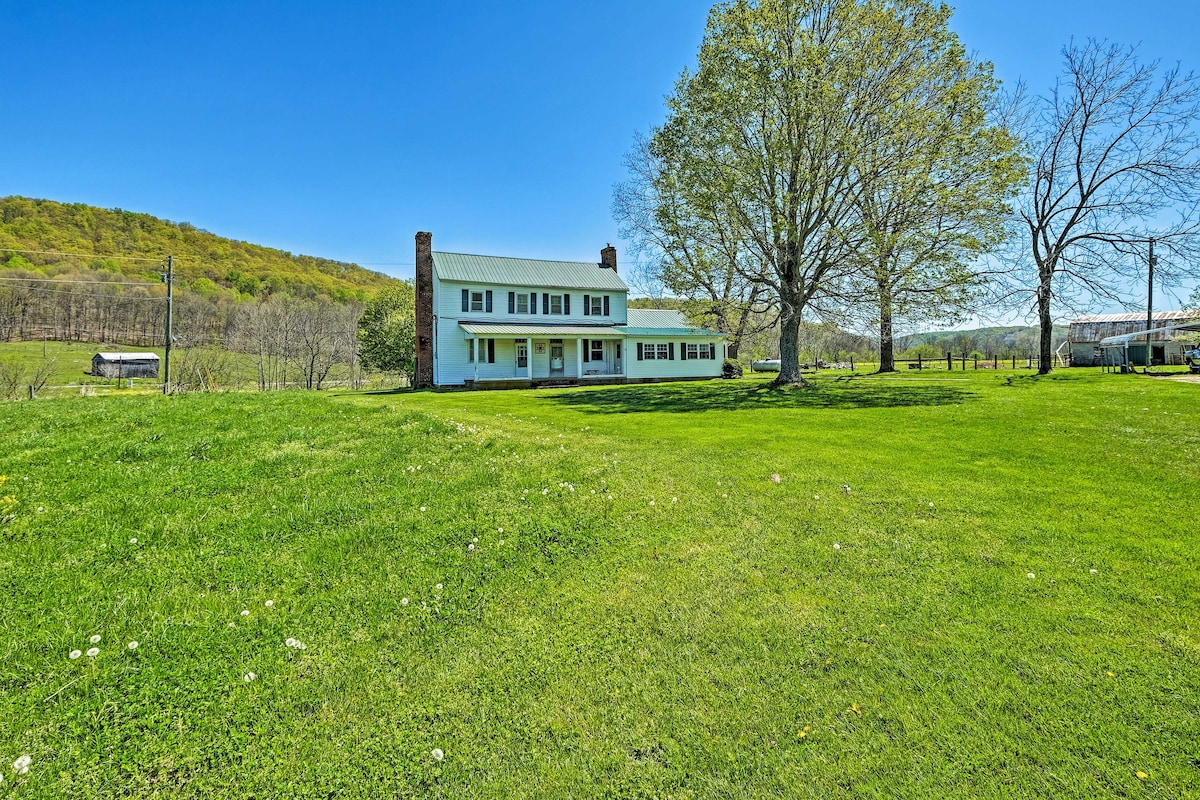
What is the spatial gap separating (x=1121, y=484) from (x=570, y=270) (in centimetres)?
2805

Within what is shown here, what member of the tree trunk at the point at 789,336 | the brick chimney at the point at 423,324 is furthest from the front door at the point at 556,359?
the tree trunk at the point at 789,336

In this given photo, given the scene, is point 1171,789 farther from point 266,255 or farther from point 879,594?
point 266,255

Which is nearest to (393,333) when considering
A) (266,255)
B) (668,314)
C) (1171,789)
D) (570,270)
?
(570,270)

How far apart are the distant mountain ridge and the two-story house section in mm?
14397

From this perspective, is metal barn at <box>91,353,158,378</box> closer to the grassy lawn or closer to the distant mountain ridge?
the distant mountain ridge

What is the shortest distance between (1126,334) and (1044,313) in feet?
59.8

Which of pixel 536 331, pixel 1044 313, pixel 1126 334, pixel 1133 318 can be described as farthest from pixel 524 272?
pixel 1133 318

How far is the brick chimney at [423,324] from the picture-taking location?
27078 millimetres

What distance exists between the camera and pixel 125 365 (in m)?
43.0

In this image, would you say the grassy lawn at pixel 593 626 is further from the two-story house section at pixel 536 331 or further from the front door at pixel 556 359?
the front door at pixel 556 359

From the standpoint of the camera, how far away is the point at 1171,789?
2014mm

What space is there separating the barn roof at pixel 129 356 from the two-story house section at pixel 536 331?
33.5 m

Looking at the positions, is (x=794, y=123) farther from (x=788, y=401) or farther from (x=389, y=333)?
(x=389, y=333)

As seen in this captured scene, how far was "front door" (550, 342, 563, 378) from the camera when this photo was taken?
94.2 feet
